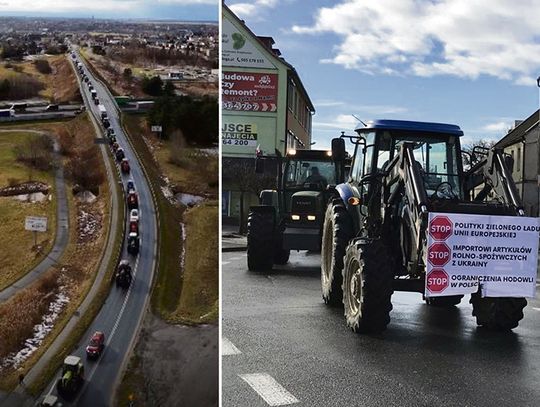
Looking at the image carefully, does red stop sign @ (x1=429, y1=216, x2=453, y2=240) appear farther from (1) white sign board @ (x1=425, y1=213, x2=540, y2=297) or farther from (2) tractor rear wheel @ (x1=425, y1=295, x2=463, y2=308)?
(2) tractor rear wheel @ (x1=425, y1=295, x2=463, y2=308)

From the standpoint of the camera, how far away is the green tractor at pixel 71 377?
1.17 m

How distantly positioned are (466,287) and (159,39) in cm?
172

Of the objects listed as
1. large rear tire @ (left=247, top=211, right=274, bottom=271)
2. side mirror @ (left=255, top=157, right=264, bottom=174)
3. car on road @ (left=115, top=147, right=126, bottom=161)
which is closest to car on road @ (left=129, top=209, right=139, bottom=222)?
car on road @ (left=115, top=147, right=126, bottom=161)

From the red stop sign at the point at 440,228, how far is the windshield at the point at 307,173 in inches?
121

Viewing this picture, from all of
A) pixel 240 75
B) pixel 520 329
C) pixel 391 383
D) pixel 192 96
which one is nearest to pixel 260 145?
pixel 240 75

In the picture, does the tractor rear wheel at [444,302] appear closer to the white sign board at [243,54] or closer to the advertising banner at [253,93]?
the advertising banner at [253,93]

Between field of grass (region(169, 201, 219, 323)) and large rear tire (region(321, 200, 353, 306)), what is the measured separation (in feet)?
8.97

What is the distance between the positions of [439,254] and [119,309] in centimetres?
168

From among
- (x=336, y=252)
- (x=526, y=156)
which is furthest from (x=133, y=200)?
(x=336, y=252)

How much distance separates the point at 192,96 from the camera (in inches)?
52.8

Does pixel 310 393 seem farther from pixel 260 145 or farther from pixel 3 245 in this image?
pixel 260 145

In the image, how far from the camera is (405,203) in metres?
3.53

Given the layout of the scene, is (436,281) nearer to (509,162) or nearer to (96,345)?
(509,162)

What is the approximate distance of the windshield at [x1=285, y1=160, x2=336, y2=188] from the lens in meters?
5.77
